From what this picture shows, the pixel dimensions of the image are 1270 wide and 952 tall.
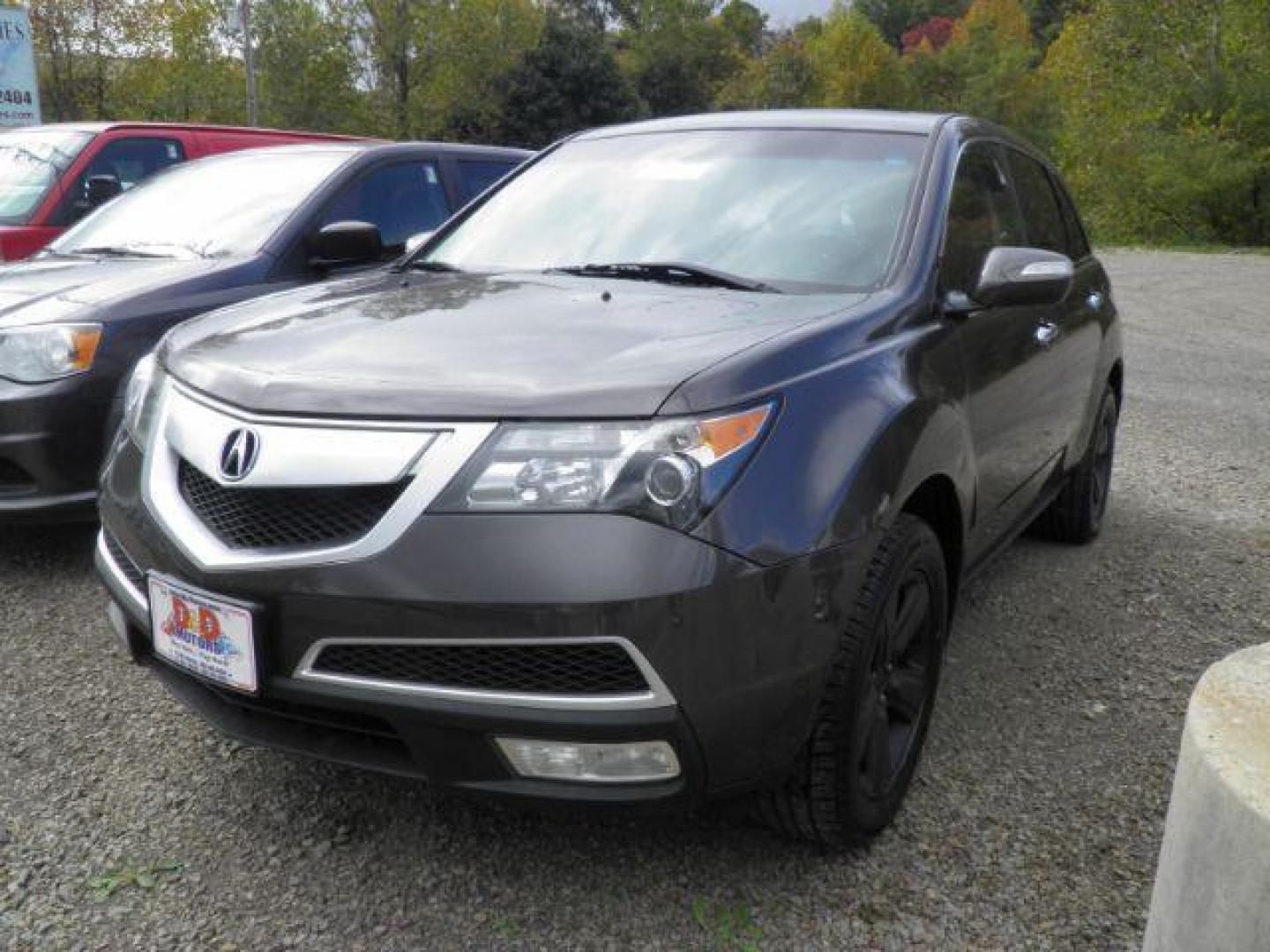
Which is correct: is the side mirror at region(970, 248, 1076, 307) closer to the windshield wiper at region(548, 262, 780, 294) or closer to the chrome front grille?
the windshield wiper at region(548, 262, 780, 294)

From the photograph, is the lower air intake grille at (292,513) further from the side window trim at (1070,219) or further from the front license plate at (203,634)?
the side window trim at (1070,219)

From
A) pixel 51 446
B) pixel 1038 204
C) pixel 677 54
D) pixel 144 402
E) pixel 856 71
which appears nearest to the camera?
pixel 144 402

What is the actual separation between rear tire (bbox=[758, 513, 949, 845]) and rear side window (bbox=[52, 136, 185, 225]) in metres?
5.66

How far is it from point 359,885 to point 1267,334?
1198 cm

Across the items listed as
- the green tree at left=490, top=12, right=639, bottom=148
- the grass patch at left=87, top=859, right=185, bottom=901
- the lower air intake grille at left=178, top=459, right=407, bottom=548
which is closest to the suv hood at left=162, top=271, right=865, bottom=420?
the lower air intake grille at left=178, top=459, right=407, bottom=548

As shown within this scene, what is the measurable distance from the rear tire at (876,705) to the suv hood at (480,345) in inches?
21.3

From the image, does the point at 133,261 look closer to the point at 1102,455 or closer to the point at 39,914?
the point at 39,914

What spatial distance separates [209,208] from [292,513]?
3341 millimetres

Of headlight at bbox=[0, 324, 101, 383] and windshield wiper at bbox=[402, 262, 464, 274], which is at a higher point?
windshield wiper at bbox=[402, 262, 464, 274]

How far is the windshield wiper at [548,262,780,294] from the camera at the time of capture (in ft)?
9.14

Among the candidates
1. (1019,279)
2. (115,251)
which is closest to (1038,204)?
(1019,279)

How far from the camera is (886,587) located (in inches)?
87.9

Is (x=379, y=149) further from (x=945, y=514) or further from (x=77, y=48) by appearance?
(x=77, y=48)

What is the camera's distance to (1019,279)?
2828 mm
